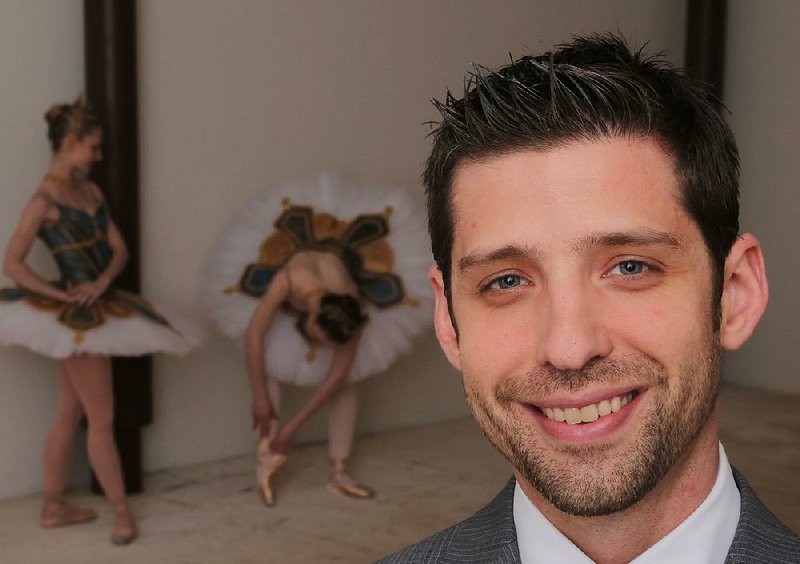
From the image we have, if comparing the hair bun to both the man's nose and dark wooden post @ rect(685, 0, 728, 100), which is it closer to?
the man's nose

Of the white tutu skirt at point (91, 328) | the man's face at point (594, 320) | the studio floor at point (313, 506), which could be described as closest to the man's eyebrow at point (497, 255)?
the man's face at point (594, 320)

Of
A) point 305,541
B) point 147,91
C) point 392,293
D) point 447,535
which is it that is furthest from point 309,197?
point 447,535

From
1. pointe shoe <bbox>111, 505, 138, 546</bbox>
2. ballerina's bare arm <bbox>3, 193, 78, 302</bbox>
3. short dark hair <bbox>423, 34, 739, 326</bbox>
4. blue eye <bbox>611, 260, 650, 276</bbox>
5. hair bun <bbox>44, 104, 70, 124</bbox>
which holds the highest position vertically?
short dark hair <bbox>423, 34, 739, 326</bbox>

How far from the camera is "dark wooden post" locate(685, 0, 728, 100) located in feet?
21.3

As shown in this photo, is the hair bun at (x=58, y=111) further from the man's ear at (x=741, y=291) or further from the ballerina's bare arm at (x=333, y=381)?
the man's ear at (x=741, y=291)

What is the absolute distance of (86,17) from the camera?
13.4 ft

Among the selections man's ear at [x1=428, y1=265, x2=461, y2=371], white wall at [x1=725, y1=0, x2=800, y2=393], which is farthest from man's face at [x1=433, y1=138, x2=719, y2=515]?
white wall at [x1=725, y1=0, x2=800, y2=393]

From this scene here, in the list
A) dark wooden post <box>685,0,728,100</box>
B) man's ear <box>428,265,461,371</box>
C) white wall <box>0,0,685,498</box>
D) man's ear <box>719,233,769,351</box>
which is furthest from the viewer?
dark wooden post <box>685,0,728,100</box>

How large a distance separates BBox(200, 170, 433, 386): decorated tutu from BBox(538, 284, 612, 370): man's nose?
3167 millimetres

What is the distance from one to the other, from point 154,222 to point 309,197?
671 mm

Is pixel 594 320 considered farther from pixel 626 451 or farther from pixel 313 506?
pixel 313 506

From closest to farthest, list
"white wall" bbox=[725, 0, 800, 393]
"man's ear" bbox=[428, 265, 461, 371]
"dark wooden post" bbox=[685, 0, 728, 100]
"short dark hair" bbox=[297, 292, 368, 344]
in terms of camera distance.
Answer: "man's ear" bbox=[428, 265, 461, 371] < "short dark hair" bbox=[297, 292, 368, 344] < "white wall" bbox=[725, 0, 800, 393] < "dark wooden post" bbox=[685, 0, 728, 100]

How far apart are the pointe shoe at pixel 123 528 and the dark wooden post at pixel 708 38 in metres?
4.36

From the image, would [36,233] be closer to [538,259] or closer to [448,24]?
[448,24]
